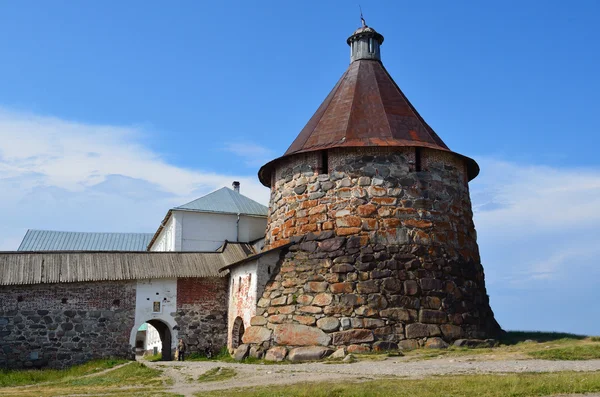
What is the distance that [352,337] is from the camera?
1385 cm

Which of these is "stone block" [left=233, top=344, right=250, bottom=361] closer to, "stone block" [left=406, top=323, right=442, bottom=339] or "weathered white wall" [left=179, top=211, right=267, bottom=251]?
"stone block" [left=406, top=323, right=442, bottom=339]

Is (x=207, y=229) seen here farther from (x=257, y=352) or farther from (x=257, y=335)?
(x=257, y=352)

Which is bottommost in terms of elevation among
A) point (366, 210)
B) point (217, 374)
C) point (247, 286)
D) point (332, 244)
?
point (217, 374)

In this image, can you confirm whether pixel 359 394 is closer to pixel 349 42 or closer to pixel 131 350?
pixel 131 350

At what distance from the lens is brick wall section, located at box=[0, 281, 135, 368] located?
654 inches

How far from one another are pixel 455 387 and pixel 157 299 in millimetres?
11164

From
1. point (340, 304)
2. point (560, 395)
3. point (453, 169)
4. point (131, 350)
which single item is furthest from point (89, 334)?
point (560, 395)

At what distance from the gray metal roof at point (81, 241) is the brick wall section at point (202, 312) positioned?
12.8m

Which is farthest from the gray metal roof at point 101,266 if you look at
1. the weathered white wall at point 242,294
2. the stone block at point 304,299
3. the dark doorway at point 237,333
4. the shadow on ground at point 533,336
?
the shadow on ground at point 533,336

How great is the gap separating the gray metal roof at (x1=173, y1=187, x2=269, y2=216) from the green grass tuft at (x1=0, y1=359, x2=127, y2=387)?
310 inches

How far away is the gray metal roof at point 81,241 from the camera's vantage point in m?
29.5

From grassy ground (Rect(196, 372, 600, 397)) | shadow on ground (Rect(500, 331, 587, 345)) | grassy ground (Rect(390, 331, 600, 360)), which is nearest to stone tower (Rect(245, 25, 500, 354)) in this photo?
shadow on ground (Rect(500, 331, 587, 345))

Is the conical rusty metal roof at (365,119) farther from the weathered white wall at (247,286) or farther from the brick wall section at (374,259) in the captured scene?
the weathered white wall at (247,286)

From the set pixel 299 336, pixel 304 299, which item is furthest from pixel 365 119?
pixel 299 336
